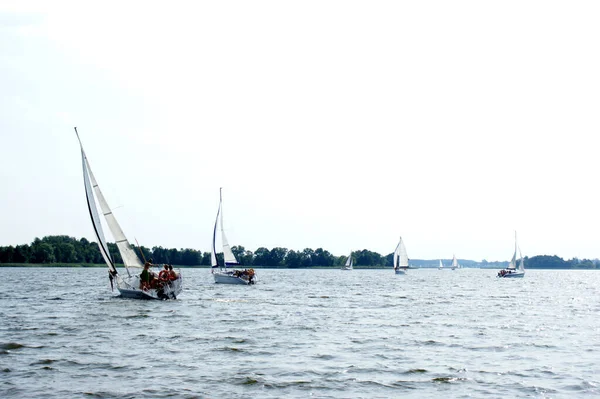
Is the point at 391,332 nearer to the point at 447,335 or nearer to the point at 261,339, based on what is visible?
the point at 447,335

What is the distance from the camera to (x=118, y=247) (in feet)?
147

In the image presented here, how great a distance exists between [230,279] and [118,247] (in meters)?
36.4

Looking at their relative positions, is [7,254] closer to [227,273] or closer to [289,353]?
[227,273]

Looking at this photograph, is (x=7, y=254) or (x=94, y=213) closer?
(x=94, y=213)

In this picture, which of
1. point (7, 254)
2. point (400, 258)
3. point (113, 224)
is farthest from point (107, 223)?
point (7, 254)

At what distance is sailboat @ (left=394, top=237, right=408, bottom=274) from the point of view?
16385cm

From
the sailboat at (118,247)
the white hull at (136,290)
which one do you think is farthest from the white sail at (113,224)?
the white hull at (136,290)

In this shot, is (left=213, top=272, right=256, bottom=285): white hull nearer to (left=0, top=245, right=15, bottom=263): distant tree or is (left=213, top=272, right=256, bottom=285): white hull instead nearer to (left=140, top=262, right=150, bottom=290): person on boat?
(left=140, top=262, right=150, bottom=290): person on boat

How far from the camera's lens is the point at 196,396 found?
18.2 metres

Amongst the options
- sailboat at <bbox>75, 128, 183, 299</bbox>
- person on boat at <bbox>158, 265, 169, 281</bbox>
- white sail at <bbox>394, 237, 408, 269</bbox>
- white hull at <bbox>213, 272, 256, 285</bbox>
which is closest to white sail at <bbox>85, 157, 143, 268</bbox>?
sailboat at <bbox>75, 128, 183, 299</bbox>

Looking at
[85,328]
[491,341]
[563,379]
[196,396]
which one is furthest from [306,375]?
[85,328]

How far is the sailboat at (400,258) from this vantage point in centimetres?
16385

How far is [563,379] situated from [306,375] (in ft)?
25.8

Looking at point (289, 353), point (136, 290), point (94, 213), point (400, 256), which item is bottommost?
point (289, 353)
